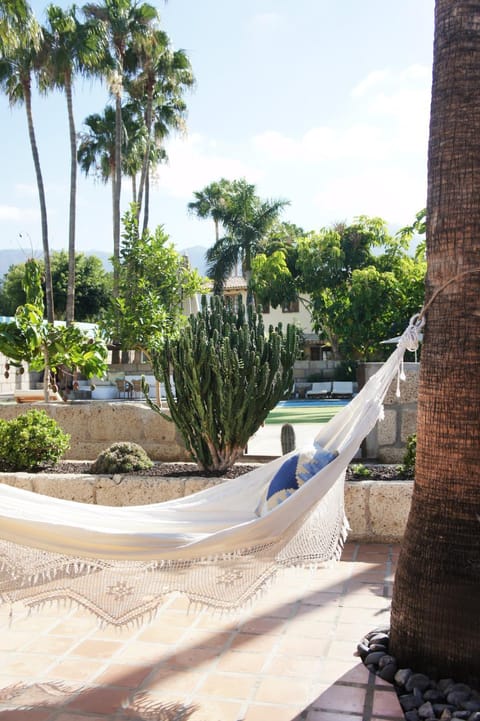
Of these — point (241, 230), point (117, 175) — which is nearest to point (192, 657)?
point (117, 175)

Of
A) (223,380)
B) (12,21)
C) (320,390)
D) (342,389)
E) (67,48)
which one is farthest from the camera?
(320,390)

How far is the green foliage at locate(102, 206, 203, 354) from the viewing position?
40.9 ft

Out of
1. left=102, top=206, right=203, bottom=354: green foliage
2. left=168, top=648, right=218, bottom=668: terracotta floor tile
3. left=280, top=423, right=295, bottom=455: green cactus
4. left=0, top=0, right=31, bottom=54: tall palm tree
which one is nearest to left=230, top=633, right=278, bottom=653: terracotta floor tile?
left=168, top=648, right=218, bottom=668: terracotta floor tile

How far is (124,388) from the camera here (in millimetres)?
18969

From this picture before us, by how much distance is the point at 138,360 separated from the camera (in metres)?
26.3

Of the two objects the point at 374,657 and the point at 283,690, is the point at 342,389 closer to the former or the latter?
the point at 374,657

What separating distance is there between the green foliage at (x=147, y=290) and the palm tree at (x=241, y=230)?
618 inches

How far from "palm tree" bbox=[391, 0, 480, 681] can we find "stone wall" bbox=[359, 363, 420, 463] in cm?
302

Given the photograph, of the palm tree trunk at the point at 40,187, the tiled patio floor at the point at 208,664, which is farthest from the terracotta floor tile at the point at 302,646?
the palm tree trunk at the point at 40,187

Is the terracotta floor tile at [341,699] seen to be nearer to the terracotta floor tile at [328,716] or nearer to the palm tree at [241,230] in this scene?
the terracotta floor tile at [328,716]

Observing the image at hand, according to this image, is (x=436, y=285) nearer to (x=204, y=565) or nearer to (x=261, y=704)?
(x=204, y=565)

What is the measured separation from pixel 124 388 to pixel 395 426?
1420 centimetres

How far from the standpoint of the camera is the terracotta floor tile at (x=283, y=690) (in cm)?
233

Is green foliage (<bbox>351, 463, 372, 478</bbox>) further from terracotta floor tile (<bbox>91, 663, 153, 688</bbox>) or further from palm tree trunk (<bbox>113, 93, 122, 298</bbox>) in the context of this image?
palm tree trunk (<bbox>113, 93, 122, 298</bbox>)
